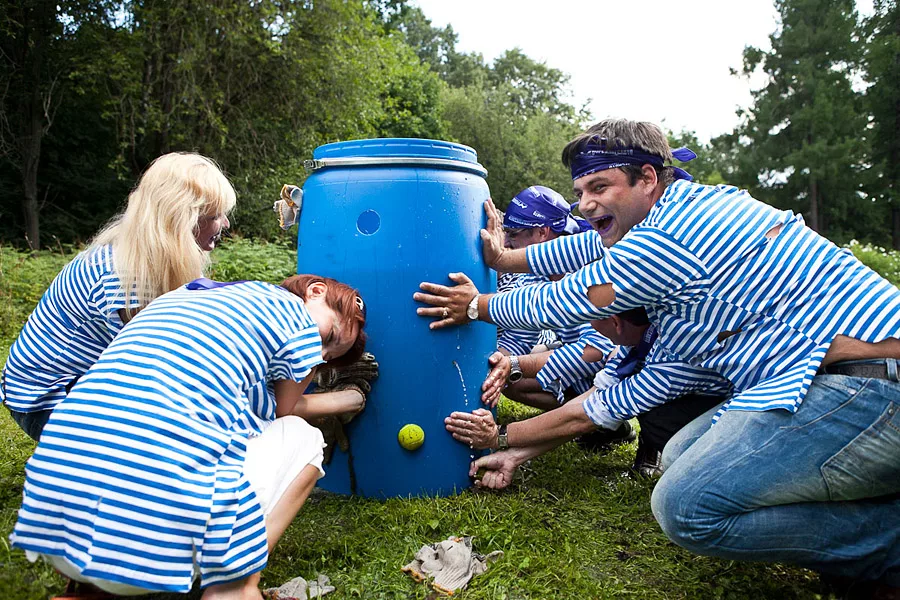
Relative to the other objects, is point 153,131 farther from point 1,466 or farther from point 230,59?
point 1,466

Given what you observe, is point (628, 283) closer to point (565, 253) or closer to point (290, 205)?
point (565, 253)

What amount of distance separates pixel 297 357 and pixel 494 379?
3.84ft

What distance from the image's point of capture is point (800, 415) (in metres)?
1.87

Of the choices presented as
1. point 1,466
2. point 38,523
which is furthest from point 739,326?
point 1,466

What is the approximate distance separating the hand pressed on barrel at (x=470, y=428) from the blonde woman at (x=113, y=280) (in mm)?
1091

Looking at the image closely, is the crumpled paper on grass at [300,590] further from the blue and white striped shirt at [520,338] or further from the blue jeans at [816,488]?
the blue and white striped shirt at [520,338]

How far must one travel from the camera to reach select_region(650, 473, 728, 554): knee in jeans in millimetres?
1874

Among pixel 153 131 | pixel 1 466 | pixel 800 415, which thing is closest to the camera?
pixel 800 415

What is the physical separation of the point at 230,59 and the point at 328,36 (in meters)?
1.83

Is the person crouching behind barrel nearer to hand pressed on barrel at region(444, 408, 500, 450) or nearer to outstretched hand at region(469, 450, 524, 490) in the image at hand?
hand pressed on barrel at region(444, 408, 500, 450)

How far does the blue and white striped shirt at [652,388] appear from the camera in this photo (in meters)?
2.57

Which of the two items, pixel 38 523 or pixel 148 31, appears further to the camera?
pixel 148 31

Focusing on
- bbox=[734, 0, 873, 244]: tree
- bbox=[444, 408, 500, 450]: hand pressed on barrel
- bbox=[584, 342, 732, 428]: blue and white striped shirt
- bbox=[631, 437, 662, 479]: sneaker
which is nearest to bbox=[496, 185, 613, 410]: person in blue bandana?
bbox=[631, 437, 662, 479]: sneaker

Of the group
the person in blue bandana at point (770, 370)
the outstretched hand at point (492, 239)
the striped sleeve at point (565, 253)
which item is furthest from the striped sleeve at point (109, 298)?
the striped sleeve at point (565, 253)
